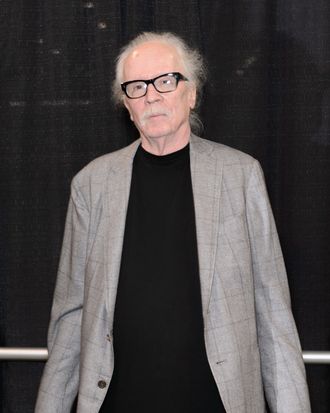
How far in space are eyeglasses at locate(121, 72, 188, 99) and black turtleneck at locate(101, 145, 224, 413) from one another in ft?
0.81

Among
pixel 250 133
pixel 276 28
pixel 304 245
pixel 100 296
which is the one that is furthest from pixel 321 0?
pixel 100 296

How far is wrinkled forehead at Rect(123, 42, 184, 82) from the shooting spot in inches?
65.1

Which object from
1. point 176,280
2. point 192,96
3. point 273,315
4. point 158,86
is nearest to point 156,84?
point 158,86

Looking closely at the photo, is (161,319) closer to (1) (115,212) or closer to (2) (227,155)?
(1) (115,212)

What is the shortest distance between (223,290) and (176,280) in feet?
0.39

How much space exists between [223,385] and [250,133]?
2.97 feet

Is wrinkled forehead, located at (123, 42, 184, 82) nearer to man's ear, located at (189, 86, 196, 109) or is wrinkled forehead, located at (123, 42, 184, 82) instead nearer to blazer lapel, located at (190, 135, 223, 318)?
man's ear, located at (189, 86, 196, 109)

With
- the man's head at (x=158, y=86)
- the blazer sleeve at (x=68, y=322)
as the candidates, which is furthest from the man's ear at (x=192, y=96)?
the blazer sleeve at (x=68, y=322)

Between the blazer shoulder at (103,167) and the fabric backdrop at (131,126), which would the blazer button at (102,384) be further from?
the fabric backdrop at (131,126)

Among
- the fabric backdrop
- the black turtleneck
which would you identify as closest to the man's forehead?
the black turtleneck

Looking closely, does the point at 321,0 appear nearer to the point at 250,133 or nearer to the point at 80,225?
the point at 250,133

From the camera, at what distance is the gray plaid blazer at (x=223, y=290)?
61.2 inches

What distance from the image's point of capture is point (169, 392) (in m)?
1.59

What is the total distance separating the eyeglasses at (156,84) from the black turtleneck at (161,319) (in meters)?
0.25
